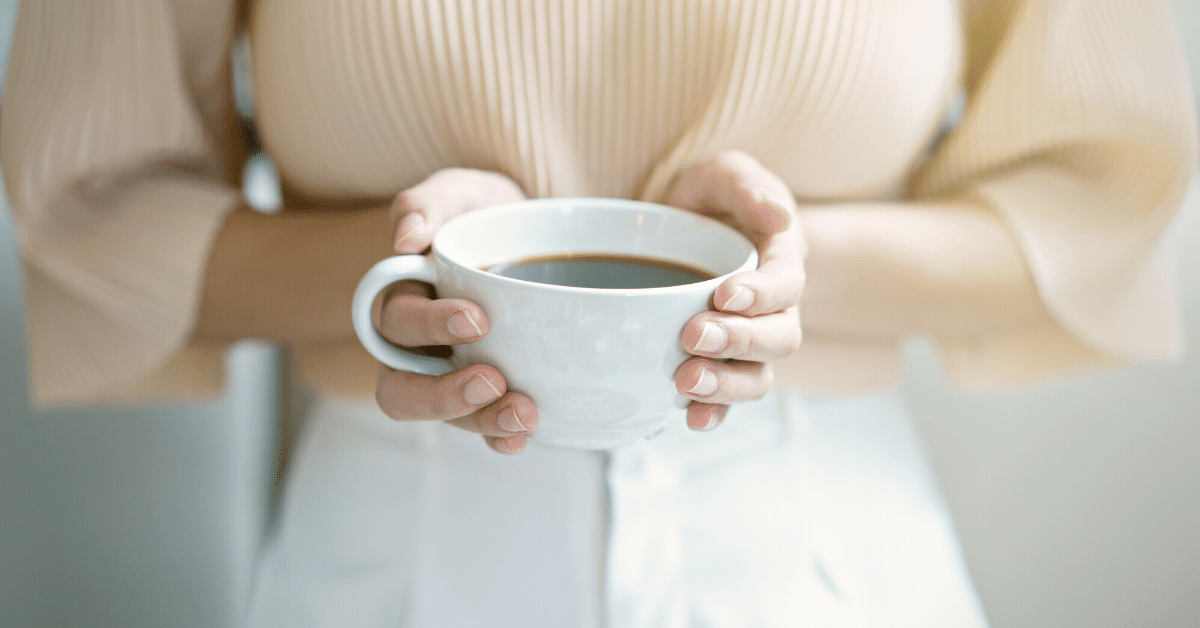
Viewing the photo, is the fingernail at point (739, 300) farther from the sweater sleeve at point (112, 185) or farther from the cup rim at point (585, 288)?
the sweater sleeve at point (112, 185)

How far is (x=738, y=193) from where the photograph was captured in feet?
1.42

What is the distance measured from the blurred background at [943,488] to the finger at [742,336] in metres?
0.51

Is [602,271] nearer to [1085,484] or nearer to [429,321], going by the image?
[429,321]

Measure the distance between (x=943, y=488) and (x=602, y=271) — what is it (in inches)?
26.9

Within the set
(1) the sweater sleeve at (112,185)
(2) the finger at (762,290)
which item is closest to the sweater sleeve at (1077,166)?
(2) the finger at (762,290)

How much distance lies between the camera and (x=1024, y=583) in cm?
86

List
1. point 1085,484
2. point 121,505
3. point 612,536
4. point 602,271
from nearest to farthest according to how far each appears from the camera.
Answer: point 602,271 < point 612,536 < point 121,505 < point 1085,484

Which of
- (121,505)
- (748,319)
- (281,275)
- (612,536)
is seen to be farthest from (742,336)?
(121,505)

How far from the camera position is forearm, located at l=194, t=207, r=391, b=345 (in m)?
0.54

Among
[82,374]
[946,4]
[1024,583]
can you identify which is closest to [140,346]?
[82,374]

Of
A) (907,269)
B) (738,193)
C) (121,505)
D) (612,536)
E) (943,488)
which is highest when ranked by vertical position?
(738,193)

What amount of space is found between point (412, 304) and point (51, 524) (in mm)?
436

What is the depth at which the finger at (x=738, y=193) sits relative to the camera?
408 mm

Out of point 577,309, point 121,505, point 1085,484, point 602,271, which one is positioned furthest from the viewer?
point 1085,484
